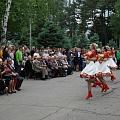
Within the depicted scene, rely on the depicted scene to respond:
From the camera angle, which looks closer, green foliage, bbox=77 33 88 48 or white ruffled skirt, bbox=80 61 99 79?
white ruffled skirt, bbox=80 61 99 79

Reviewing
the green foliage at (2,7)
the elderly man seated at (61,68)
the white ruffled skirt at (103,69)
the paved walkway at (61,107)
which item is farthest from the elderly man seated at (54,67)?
the green foliage at (2,7)

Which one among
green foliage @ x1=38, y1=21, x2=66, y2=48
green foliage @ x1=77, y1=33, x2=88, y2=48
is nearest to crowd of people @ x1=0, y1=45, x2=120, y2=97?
green foliage @ x1=38, y1=21, x2=66, y2=48

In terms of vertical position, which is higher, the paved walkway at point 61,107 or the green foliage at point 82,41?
the green foliage at point 82,41

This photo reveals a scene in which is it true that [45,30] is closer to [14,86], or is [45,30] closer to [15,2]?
[15,2]

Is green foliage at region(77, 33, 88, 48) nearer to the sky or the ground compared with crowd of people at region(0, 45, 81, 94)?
nearer to the sky

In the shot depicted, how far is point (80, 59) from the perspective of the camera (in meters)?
20.8

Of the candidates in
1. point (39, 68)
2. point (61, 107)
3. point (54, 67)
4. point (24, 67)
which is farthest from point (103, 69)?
point (24, 67)

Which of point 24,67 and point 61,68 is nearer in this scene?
point 24,67

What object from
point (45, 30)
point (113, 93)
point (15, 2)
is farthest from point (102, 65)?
point (45, 30)

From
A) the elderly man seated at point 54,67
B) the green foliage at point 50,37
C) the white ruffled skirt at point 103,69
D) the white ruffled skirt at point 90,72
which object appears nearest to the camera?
the white ruffled skirt at point 90,72

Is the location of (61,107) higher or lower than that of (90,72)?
lower

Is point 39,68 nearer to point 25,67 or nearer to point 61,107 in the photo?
point 25,67

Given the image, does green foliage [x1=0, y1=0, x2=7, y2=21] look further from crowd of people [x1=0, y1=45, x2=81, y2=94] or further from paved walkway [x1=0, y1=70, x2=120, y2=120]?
paved walkway [x1=0, y1=70, x2=120, y2=120]

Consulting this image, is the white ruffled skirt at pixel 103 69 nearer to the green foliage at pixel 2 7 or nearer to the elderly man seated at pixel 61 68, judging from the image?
the elderly man seated at pixel 61 68
